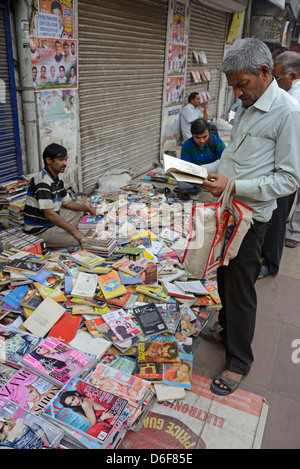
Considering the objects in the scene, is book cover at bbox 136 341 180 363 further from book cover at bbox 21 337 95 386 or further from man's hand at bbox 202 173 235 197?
man's hand at bbox 202 173 235 197

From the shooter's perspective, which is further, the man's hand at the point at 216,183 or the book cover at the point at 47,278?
the book cover at the point at 47,278

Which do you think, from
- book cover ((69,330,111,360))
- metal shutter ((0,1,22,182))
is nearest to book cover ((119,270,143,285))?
book cover ((69,330,111,360))

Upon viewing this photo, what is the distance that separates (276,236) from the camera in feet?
11.7

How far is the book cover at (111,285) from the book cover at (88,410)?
938mm

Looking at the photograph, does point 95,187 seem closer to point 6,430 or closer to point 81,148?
point 81,148

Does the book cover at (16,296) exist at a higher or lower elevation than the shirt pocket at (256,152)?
lower

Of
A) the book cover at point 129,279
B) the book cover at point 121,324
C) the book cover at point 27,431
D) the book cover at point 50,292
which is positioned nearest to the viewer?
the book cover at point 27,431

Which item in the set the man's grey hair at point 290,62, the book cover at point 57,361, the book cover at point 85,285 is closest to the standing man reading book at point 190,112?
the man's grey hair at point 290,62

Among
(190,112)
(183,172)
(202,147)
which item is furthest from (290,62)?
(190,112)

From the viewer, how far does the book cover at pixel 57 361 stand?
7.03 feet

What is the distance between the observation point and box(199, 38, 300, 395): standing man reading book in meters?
1.79

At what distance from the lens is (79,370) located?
2193 millimetres

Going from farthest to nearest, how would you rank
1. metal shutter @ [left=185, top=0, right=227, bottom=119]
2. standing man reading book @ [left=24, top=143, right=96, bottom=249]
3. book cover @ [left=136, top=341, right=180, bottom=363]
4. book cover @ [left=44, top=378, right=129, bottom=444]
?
metal shutter @ [left=185, top=0, right=227, bottom=119] → standing man reading book @ [left=24, top=143, right=96, bottom=249] → book cover @ [left=136, top=341, right=180, bottom=363] → book cover @ [left=44, top=378, right=129, bottom=444]

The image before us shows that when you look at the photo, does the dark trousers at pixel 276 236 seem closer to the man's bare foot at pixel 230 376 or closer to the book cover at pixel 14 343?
the man's bare foot at pixel 230 376
